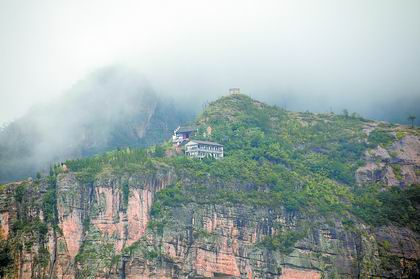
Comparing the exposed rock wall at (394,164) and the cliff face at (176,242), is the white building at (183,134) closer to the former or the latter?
the cliff face at (176,242)

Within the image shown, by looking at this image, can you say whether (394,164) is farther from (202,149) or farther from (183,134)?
(183,134)

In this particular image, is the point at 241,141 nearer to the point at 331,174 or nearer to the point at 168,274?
the point at 331,174

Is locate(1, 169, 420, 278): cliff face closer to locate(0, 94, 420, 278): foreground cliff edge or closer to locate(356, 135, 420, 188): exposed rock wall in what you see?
locate(0, 94, 420, 278): foreground cliff edge

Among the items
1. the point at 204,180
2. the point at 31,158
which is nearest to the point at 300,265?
the point at 204,180

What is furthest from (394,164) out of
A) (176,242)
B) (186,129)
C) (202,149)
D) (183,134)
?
(176,242)

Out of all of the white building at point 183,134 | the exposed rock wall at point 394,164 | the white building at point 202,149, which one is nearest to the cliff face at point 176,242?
the white building at point 202,149
